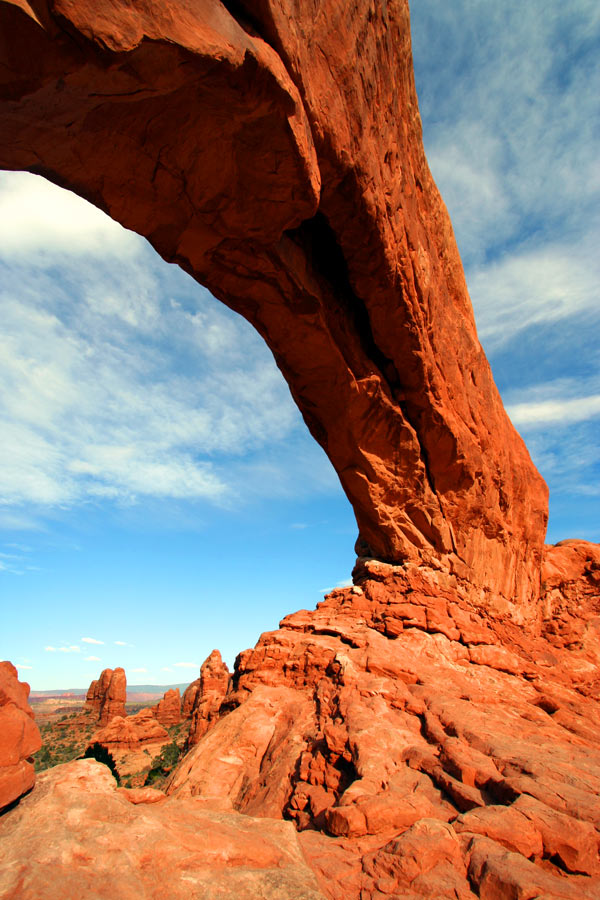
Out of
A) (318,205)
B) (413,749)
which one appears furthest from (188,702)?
(318,205)

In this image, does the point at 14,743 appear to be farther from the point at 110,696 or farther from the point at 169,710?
the point at 110,696

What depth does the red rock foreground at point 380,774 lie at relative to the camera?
155 inches

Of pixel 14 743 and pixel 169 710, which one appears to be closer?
pixel 14 743

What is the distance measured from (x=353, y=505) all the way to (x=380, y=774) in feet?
25.8

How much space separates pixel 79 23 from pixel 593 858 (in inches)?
385

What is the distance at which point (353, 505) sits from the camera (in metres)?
14.0

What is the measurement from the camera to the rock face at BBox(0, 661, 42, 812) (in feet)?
13.9

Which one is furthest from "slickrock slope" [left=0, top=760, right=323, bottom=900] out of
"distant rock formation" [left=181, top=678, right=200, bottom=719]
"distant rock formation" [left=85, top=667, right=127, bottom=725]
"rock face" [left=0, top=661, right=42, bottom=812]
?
"distant rock formation" [left=85, top=667, right=127, bottom=725]

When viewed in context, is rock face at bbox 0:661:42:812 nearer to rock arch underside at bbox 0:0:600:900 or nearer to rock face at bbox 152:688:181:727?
rock arch underside at bbox 0:0:600:900

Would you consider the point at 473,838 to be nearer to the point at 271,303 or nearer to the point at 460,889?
the point at 460,889

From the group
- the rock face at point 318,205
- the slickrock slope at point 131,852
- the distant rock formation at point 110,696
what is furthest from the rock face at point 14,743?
the distant rock formation at point 110,696

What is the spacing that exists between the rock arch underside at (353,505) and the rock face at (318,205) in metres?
0.04

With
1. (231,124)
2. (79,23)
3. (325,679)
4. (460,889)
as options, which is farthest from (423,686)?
(79,23)

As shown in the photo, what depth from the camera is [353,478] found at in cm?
1325
